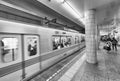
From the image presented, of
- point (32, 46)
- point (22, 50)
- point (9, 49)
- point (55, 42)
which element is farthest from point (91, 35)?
→ point (9, 49)

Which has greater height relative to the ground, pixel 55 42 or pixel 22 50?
pixel 55 42

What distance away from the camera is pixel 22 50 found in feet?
7.72

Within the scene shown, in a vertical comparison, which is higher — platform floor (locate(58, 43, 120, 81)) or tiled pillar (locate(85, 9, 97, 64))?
tiled pillar (locate(85, 9, 97, 64))

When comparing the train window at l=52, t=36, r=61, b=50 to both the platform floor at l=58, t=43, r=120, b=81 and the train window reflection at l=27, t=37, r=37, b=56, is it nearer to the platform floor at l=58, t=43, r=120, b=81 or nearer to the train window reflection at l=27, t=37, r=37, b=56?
the train window reflection at l=27, t=37, r=37, b=56

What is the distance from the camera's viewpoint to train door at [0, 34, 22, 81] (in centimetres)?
187

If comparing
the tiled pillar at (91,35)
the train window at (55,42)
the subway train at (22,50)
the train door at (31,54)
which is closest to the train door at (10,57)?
the subway train at (22,50)

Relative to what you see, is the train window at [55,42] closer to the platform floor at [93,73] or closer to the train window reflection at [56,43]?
the train window reflection at [56,43]

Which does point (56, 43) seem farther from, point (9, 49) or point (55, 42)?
point (9, 49)

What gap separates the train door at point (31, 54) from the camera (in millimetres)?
2477

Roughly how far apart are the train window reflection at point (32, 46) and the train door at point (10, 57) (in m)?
0.37

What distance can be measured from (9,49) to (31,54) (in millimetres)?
819

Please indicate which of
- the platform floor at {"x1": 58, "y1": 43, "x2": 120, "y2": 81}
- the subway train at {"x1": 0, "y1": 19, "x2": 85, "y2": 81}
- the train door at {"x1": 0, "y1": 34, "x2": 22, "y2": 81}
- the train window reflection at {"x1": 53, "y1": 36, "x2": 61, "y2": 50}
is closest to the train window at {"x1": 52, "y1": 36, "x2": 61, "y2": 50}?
the train window reflection at {"x1": 53, "y1": 36, "x2": 61, "y2": 50}

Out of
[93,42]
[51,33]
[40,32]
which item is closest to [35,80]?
[40,32]

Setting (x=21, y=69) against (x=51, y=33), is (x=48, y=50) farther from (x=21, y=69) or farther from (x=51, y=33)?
(x=21, y=69)
